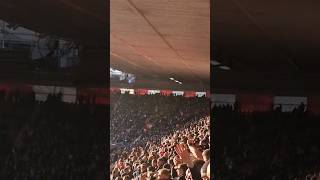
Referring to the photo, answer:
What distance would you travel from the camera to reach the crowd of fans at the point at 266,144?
267 cm

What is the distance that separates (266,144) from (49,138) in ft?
3.99

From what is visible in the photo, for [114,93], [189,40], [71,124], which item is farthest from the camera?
[114,93]

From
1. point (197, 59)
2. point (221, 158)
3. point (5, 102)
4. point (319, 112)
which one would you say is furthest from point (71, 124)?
point (319, 112)

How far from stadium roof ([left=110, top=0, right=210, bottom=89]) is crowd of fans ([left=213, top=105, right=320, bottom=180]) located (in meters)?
0.72

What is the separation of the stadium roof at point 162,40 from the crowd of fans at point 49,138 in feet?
2.31

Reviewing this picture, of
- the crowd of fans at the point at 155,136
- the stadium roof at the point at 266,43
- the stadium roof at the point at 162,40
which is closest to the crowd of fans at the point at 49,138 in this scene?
the stadium roof at the point at 162,40

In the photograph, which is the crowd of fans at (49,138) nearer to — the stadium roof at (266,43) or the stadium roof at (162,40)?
the stadium roof at (162,40)

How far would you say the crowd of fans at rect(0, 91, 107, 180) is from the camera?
2875 millimetres

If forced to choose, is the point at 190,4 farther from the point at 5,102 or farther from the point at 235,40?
the point at 5,102

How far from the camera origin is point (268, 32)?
2.74 m

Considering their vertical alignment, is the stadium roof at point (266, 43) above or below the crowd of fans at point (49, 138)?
above

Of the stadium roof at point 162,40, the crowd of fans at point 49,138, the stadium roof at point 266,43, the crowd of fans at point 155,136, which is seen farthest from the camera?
the crowd of fans at point 155,136

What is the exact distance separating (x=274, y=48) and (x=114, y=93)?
1.83m

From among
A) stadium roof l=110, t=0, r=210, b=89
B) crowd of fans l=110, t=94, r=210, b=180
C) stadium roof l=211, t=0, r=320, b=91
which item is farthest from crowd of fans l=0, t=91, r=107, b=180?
crowd of fans l=110, t=94, r=210, b=180
